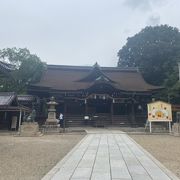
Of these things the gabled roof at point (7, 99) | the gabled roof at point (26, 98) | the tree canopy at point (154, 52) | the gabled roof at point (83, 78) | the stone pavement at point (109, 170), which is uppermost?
the tree canopy at point (154, 52)

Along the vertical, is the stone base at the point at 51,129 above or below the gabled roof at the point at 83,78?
below

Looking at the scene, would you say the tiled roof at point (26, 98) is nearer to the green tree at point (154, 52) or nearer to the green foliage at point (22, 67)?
the green foliage at point (22, 67)

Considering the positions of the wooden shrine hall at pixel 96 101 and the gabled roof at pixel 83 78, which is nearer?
the wooden shrine hall at pixel 96 101

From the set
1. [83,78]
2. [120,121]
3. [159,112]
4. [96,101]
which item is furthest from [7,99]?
[159,112]

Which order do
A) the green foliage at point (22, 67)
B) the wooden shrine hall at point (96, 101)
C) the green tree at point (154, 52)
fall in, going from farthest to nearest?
the green tree at point (154, 52) < the green foliage at point (22, 67) < the wooden shrine hall at point (96, 101)

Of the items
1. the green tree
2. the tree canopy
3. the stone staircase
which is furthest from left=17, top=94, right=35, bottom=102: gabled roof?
the green tree

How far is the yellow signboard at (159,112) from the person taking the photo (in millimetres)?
20000

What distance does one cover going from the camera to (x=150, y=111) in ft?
66.1

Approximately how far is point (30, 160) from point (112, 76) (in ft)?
90.8

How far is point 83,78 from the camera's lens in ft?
102

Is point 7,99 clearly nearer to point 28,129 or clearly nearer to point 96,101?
point 28,129

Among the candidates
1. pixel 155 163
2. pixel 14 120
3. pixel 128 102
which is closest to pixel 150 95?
pixel 128 102

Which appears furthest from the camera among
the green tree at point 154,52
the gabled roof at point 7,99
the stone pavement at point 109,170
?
the green tree at point 154,52

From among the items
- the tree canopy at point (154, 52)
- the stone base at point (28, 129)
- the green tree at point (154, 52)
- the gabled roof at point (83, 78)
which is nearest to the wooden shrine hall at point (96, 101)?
the gabled roof at point (83, 78)
